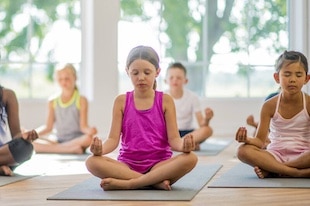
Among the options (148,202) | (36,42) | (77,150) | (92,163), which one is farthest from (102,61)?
(148,202)

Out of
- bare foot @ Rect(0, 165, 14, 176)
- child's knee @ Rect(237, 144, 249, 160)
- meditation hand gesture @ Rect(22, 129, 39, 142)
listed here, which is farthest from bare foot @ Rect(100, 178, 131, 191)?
bare foot @ Rect(0, 165, 14, 176)

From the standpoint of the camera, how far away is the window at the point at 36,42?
248 inches

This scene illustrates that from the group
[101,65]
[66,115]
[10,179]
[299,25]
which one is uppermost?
[299,25]

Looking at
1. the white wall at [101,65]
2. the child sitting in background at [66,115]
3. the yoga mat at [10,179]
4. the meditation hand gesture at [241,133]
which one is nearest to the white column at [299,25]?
the white wall at [101,65]

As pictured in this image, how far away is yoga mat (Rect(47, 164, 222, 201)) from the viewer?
2633 millimetres

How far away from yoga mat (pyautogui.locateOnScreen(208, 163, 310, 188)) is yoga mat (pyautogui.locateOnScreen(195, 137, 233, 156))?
1267 mm

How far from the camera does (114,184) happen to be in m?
2.82

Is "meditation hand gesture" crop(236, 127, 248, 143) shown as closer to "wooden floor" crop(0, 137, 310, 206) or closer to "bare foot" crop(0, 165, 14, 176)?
"wooden floor" crop(0, 137, 310, 206)

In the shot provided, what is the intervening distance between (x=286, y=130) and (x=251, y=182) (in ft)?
1.48

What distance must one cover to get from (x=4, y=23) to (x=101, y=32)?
0.87 metres

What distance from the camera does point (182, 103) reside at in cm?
521

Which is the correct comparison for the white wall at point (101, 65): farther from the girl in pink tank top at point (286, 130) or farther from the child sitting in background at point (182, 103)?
the girl in pink tank top at point (286, 130)

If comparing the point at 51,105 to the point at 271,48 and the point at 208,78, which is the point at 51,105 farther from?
the point at 271,48

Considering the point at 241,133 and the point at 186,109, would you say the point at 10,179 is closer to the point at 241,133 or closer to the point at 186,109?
the point at 241,133
